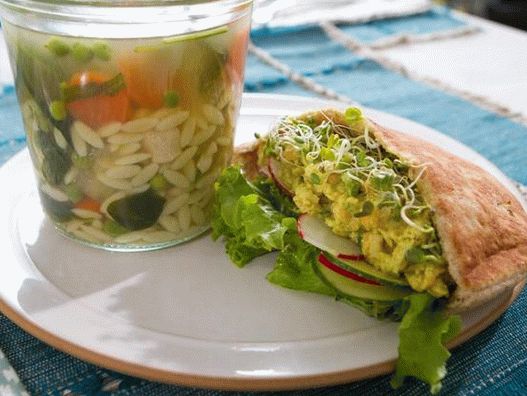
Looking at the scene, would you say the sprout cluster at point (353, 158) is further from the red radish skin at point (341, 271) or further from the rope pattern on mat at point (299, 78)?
the rope pattern on mat at point (299, 78)

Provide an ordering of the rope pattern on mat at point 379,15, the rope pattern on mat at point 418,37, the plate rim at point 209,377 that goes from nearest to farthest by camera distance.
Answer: the plate rim at point 209,377 < the rope pattern on mat at point 418,37 < the rope pattern on mat at point 379,15

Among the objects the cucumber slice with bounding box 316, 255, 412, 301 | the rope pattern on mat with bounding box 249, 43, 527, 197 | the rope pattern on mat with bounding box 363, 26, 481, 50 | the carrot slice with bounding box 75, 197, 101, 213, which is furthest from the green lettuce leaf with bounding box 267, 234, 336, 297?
the rope pattern on mat with bounding box 363, 26, 481, 50

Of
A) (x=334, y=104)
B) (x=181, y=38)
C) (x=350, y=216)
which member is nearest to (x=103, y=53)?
(x=181, y=38)

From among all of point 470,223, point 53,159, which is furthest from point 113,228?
point 470,223

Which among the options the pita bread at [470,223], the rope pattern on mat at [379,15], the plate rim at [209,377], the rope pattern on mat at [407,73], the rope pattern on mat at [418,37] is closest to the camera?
the plate rim at [209,377]

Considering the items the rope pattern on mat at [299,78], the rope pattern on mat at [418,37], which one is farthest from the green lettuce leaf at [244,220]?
the rope pattern on mat at [418,37]

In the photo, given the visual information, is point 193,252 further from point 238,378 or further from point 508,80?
point 508,80

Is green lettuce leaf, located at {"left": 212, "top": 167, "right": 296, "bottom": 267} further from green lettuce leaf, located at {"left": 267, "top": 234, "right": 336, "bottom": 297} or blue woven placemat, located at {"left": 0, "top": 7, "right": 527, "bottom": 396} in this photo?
blue woven placemat, located at {"left": 0, "top": 7, "right": 527, "bottom": 396}
